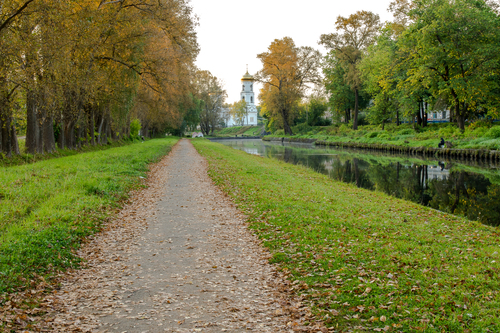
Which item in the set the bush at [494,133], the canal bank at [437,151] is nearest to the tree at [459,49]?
the bush at [494,133]

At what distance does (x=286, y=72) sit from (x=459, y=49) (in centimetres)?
3232

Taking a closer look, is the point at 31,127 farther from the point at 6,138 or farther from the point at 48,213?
the point at 48,213

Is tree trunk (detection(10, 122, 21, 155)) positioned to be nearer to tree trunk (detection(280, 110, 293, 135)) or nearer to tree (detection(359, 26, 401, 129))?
tree (detection(359, 26, 401, 129))

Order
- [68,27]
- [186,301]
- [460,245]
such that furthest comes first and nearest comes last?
[68,27] < [460,245] < [186,301]

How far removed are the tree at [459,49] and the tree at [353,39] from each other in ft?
61.1

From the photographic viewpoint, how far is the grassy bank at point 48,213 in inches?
231

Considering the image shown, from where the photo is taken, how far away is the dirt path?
15.2ft

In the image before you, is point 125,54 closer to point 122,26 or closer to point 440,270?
point 122,26

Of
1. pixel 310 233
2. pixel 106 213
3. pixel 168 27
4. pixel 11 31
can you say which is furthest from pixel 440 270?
pixel 168 27

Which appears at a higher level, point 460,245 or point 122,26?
point 122,26

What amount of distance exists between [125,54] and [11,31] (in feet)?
32.8

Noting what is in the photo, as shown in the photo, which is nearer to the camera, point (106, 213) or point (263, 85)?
point (106, 213)

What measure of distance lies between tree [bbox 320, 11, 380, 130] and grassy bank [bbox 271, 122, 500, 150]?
532 cm

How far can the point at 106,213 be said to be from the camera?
9.68 meters
